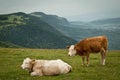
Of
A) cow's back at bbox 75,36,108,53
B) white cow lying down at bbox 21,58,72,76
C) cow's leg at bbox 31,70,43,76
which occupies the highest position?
cow's back at bbox 75,36,108,53

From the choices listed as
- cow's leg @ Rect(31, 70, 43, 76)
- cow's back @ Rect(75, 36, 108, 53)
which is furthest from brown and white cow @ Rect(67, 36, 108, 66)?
cow's leg @ Rect(31, 70, 43, 76)

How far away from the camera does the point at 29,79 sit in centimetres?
1800

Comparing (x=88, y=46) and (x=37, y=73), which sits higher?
(x=88, y=46)

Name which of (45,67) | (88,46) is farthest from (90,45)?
(45,67)

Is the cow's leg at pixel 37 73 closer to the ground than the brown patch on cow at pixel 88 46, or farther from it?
closer to the ground

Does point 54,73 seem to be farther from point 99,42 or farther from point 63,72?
point 99,42

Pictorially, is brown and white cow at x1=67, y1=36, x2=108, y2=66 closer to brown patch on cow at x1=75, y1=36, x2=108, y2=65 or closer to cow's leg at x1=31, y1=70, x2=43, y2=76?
brown patch on cow at x1=75, y1=36, x2=108, y2=65

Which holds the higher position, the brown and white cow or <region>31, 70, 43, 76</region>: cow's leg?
the brown and white cow

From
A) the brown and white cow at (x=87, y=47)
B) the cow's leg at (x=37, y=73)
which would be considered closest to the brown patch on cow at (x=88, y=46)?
the brown and white cow at (x=87, y=47)

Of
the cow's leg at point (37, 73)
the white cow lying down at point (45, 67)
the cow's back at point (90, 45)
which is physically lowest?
the cow's leg at point (37, 73)

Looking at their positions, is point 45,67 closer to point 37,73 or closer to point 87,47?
point 37,73

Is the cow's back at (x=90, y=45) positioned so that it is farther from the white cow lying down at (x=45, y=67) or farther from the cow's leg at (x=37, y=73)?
the cow's leg at (x=37, y=73)

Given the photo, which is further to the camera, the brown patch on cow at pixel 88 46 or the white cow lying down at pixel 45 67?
the brown patch on cow at pixel 88 46

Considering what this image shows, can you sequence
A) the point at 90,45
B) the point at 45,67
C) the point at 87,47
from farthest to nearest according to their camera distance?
the point at 90,45 < the point at 87,47 < the point at 45,67
